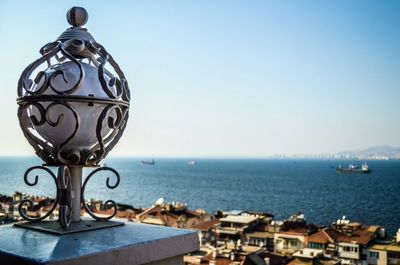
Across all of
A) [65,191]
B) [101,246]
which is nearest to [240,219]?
→ [65,191]

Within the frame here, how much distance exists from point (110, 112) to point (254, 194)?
115 m

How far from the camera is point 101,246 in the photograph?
87.0 inches

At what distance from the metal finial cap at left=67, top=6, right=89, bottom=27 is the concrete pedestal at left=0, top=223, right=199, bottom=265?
1.16 m

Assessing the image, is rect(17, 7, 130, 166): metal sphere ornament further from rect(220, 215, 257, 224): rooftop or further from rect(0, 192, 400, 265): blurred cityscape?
rect(220, 215, 257, 224): rooftop

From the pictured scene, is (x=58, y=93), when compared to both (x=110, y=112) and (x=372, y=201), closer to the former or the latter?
(x=110, y=112)

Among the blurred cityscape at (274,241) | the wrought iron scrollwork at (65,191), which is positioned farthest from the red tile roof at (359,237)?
the wrought iron scrollwork at (65,191)

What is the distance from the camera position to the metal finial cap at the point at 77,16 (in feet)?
9.09

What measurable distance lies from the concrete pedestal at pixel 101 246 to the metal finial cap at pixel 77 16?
1162mm

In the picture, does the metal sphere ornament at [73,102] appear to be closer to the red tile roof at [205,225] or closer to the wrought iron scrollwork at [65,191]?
the wrought iron scrollwork at [65,191]

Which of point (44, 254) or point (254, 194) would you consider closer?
point (44, 254)

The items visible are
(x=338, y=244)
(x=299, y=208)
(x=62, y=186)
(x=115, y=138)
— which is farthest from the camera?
(x=299, y=208)

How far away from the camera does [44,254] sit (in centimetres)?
206

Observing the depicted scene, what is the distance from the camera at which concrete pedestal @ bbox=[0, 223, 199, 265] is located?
2072 mm

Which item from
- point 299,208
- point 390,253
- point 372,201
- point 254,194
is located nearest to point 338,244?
point 390,253
